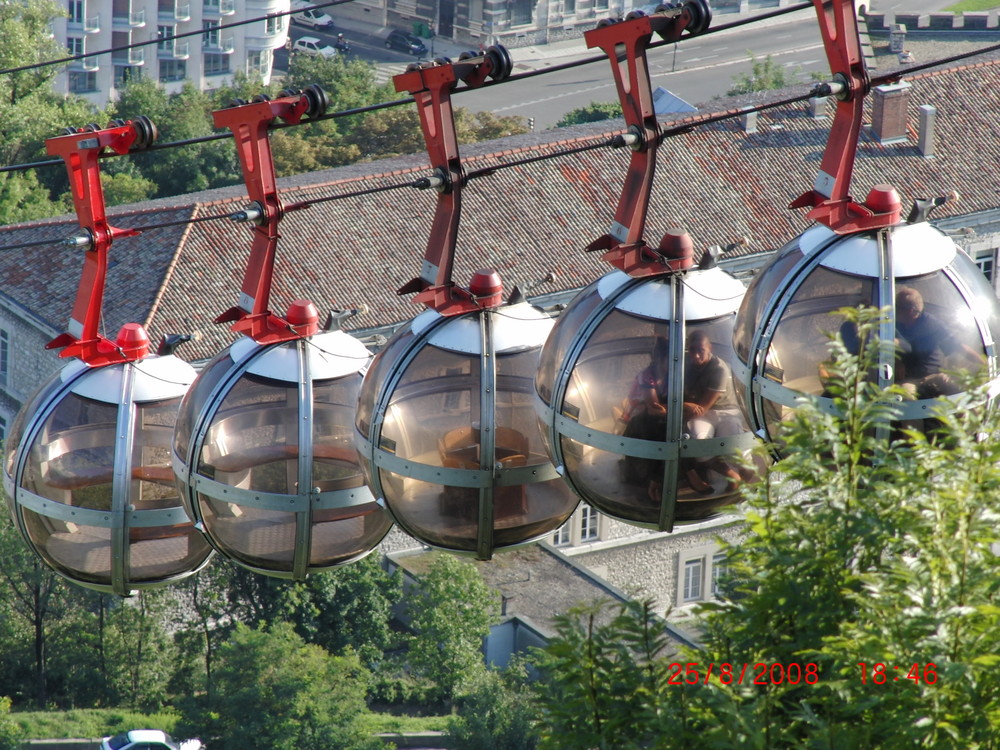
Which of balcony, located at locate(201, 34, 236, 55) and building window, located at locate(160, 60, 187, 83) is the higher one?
balcony, located at locate(201, 34, 236, 55)

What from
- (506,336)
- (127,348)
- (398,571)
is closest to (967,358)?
(506,336)

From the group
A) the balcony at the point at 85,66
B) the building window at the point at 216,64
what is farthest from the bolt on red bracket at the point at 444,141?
the building window at the point at 216,64

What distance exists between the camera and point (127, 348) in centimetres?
1572

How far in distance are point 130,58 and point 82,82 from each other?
2763mm

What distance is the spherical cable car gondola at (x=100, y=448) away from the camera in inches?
607

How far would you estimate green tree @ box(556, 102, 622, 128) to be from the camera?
90438 millimetres

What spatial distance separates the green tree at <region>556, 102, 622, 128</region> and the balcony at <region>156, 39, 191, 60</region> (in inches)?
851

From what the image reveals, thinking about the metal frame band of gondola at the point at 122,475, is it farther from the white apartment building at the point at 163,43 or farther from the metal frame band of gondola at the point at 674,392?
the white apartment building at the point at 163,43

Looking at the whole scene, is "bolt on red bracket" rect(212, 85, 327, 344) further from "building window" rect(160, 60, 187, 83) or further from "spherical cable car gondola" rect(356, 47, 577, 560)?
"building window" rect(160, 60, 187, 83)

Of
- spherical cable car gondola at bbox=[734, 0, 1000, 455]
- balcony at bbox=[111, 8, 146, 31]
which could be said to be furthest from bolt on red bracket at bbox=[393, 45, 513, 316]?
balcony at bbox=[111, 8, 146, 31]

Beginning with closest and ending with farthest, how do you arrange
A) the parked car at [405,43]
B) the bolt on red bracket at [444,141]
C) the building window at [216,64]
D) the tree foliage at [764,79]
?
the bolt on red bracket at [444,141]
the tree foliage at [764,79]
the building window at [216,64]
the parked car at [405,43]

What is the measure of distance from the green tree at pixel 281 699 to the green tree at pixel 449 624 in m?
3.24

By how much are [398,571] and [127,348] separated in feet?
125

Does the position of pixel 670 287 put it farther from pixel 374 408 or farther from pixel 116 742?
pixel 116 742
